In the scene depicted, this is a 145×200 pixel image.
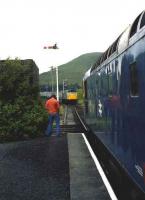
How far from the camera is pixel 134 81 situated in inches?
314

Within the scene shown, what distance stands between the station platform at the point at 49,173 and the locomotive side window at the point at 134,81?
2237 mm

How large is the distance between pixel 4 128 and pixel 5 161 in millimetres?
6855

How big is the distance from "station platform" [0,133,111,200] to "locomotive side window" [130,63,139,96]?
7.34 feet

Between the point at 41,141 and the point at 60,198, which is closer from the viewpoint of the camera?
the point at 60,198

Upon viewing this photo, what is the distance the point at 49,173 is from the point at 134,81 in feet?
16.2

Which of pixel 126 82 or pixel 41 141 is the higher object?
pixel 126 82

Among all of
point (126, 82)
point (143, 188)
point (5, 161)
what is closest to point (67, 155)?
point (5, 161)

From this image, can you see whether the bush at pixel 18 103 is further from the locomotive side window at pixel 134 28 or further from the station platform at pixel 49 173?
the locomotive side window at pixel 134 28

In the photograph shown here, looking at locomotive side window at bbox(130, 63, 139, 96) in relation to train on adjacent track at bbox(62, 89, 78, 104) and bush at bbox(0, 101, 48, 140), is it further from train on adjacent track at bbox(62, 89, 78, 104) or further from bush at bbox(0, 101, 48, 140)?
train on adjacent track at bbox(62, 89, 78, 104)

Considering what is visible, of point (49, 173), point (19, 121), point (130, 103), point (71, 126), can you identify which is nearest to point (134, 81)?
point (130, 103)

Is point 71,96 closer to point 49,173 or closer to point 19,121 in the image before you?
point 19,121

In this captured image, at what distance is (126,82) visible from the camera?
344 inches

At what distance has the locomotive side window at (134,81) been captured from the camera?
307 inches

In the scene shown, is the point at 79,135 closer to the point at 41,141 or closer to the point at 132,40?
the point at 41,141
